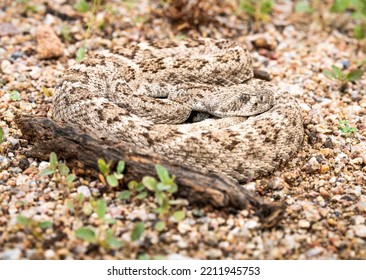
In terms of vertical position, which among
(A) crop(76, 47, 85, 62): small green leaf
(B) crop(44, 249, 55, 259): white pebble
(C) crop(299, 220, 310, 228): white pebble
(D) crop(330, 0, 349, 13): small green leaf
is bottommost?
(B) crop(44, 249, 55, 259): white pebble

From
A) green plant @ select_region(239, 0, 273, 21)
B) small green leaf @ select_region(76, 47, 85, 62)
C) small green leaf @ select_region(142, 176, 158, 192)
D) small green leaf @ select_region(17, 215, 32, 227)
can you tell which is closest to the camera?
small green leaf @ select_region(17, 215, 32, 227)

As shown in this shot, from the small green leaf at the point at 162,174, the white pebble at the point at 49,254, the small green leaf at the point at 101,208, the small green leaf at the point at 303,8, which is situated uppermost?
the small green leaf at the point at 303,8

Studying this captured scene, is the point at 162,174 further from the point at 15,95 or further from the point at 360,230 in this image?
the point at 15,95

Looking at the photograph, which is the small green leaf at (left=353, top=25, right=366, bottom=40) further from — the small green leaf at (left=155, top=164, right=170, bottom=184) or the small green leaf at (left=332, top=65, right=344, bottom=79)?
the small green leaf at (left=155, top=164, right=170, bottom=184)

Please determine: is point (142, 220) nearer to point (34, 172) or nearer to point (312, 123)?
point (34, 172)

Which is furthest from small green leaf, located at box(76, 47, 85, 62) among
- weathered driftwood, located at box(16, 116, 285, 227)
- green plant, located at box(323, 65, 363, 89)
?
green plant, located at box(323, 65, 363, 89)

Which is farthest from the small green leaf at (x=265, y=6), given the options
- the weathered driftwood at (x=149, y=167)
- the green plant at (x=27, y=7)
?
the weathered driftwood at (x=149, y=167)

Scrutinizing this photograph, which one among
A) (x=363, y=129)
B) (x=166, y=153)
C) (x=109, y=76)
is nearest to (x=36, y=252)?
(x=166, y=153)

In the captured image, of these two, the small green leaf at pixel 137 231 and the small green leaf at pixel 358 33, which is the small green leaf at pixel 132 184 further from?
the small green leaf at pixel 358 33
